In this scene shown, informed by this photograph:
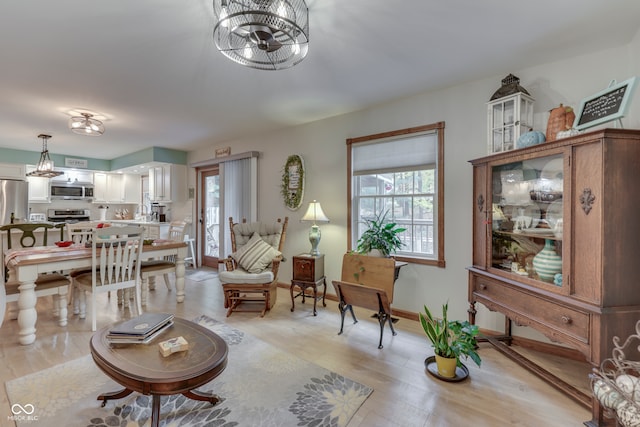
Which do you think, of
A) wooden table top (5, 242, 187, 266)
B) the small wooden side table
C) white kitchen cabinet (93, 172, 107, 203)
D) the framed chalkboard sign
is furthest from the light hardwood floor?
white kitchen cabinet (93, 172, 107, 203)

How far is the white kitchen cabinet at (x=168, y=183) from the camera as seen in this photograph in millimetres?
6023

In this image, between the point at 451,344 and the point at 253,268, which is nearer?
the point at 451,344

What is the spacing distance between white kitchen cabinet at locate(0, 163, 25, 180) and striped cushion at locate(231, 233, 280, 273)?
5.60 m

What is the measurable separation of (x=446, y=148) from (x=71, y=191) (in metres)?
7.81

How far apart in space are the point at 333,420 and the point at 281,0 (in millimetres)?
2332

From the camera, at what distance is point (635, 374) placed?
5.50 feet

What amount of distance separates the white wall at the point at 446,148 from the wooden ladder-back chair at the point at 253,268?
1.81 feet

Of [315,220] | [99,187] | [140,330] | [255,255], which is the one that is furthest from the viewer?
[99,187]

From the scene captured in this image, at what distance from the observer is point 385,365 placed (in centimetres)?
232

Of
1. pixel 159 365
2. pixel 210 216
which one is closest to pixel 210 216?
pixel 210 216

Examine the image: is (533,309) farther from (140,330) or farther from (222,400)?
(140,330)

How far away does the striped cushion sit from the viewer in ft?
11.9

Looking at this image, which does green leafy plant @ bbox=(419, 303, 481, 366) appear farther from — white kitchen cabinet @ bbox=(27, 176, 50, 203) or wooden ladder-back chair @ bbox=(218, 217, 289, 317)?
white kitchen cabinet @ bbox=(27, 176, 50, 203)

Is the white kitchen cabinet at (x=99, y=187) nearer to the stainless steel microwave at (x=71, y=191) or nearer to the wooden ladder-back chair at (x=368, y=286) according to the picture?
the stainless steel microwave at (x=71, y=191)
